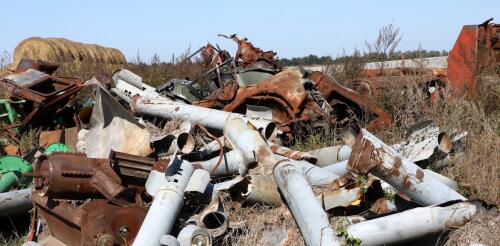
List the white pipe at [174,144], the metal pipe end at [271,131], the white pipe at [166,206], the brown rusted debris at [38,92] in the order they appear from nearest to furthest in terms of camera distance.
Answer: the white pipe at [166,206] < the white pipe at [174,144] < the metal pipe end at [271,131] < the brown rusted debris at [38,92]

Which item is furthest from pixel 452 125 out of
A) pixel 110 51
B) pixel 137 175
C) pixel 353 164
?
pixel 110 51

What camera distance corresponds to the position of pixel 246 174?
16.4ft

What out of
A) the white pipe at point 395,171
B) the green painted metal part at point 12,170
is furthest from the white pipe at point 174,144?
the white pipe at point 395,171

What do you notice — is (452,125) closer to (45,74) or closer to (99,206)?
(99,206)

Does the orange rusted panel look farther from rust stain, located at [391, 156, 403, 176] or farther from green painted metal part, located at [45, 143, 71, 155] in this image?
green painted metal part, located at [45, 143, 71, 155]

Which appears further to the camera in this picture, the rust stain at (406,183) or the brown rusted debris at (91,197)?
the rust stain at (406,183)

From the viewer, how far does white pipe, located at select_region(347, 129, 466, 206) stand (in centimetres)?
414

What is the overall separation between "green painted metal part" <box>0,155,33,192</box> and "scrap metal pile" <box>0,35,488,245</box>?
10mm

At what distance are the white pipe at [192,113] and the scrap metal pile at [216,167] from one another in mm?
16

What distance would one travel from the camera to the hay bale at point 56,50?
56.8 feet

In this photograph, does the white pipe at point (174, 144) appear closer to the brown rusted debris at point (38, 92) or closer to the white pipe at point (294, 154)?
the white pipe at point (294, 154)

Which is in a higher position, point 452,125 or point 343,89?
point 343,89

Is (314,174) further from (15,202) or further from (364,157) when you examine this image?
(15,202)

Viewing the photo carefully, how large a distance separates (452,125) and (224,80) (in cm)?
302
